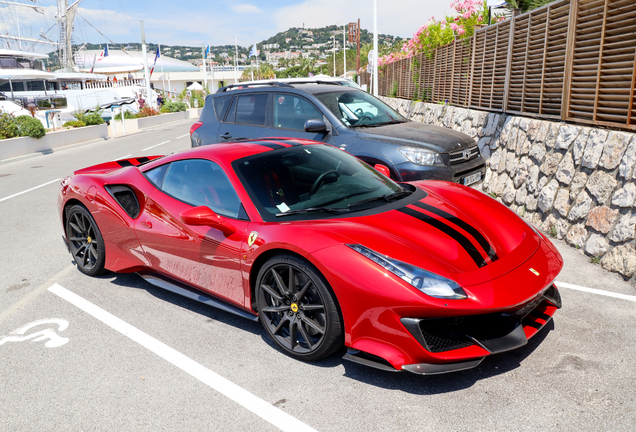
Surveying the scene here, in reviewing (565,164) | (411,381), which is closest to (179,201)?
(411,381)

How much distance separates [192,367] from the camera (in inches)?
136

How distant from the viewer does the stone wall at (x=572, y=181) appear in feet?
16.2

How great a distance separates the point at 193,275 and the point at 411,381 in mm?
1866

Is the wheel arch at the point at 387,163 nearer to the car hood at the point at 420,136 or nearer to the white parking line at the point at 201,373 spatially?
the car hood at the point at 420,136

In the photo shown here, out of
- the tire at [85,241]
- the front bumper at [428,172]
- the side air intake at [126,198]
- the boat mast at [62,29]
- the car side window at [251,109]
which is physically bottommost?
the tire at [85,241]

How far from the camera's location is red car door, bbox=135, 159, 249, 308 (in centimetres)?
372

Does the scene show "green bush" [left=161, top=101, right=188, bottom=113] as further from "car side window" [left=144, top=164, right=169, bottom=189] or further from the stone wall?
"car side window" [left=144, top=164, right=169, bottom=189]

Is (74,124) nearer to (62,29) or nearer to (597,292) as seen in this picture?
(597,292)

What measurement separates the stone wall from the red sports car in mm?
1661

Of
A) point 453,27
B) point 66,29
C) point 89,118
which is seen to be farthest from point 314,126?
point 66,29

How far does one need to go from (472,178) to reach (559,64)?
1.92m

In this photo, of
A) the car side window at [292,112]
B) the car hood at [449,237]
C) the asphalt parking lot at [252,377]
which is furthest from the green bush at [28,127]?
the car hood at [449,237]

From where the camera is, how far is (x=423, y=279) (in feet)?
9.57

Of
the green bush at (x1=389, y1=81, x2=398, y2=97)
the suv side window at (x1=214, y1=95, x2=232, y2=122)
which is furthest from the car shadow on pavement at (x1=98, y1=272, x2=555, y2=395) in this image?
the green bush at (x1=389, y1=81, x2=398, y2=97)
